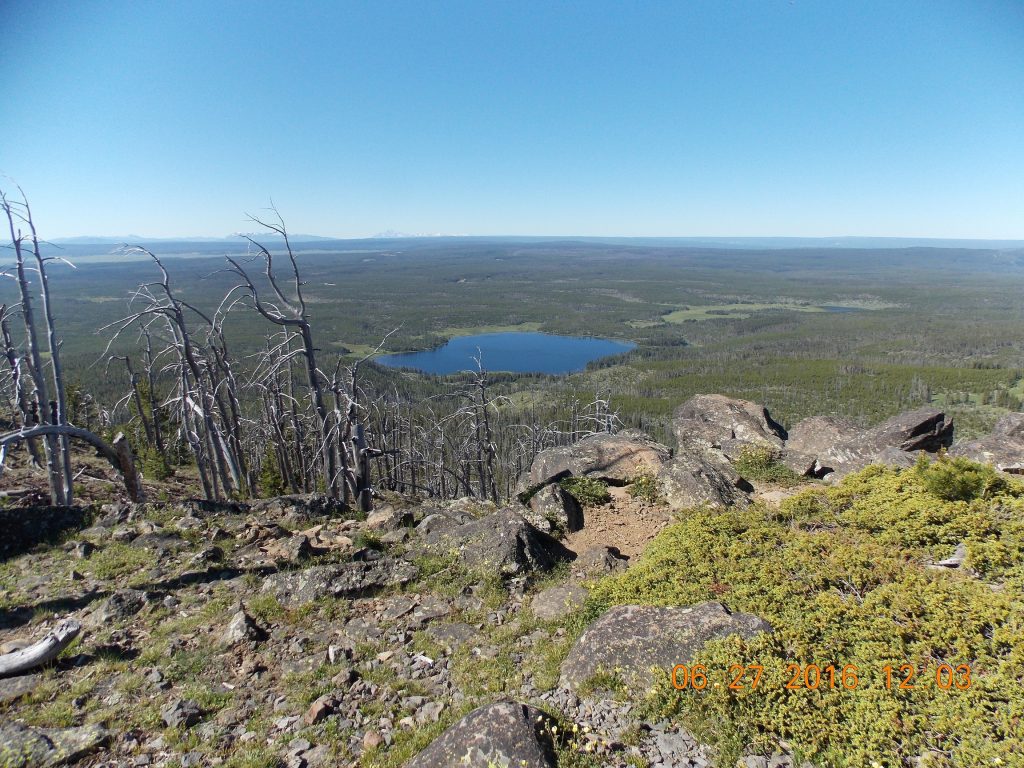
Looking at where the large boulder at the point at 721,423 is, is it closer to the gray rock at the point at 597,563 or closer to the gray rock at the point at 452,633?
the gray rock at the point at 597,563

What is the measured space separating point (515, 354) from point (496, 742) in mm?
145883

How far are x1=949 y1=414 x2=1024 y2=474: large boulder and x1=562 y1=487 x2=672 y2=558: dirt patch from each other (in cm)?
713

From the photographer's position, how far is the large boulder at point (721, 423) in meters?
17.8

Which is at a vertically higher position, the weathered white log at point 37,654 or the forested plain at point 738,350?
the weathered white log at point 37,654

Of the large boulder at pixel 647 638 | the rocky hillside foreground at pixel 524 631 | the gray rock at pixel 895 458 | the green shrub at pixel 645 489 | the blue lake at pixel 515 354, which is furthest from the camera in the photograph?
the blue lake at pixel 515 354

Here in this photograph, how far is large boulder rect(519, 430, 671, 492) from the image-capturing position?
13328 mm

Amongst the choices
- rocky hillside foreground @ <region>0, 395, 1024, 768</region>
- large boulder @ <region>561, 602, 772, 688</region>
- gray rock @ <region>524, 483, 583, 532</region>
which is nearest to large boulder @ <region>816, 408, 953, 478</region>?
rocky hillside foreground @ <region>0, 395, 1024, 768</region>

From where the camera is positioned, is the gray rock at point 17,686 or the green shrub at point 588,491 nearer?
the gray rock at point 17,686

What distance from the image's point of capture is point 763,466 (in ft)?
45.0

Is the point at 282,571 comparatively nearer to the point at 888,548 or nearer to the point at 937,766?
the point at 937,766

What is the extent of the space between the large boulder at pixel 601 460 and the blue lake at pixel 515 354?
104 metres

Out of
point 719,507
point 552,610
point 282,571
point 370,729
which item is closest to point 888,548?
point 719,507
